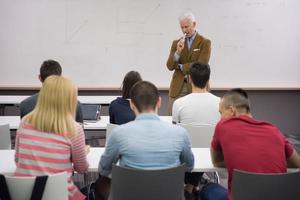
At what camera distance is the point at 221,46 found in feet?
18.3

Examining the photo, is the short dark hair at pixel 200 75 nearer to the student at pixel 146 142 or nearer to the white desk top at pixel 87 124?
the white desk top at pixel 87 124

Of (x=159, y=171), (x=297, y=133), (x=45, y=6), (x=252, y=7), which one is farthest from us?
(x=297, y=133)

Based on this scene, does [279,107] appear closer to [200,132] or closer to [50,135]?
[200,132]

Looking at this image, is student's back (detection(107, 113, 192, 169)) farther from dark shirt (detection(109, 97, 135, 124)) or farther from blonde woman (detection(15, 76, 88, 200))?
dark shirt (detection(109, 97, 135, 124))

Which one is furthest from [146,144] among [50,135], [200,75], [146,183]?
[200,75]

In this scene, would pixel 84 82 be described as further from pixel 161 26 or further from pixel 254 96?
pixel 254 96

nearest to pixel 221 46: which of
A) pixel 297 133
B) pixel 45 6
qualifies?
pixel 297 133

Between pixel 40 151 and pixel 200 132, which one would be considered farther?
pixel 200 132

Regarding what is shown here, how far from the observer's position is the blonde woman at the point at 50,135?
6.40 ft

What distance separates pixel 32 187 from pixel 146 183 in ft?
1.72

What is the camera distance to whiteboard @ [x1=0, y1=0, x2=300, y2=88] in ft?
17.1

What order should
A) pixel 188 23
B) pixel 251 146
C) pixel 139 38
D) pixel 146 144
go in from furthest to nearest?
pixel 139 38 → pixel 188 23 → pixel 251 146 → pixel 146 144

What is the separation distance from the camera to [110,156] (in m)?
2.04

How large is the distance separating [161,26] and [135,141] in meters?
3.68
